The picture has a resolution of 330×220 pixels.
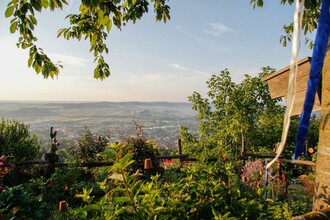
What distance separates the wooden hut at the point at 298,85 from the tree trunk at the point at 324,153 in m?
0.14

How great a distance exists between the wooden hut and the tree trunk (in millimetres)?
144

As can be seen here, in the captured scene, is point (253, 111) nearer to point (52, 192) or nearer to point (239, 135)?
point (239, 135)

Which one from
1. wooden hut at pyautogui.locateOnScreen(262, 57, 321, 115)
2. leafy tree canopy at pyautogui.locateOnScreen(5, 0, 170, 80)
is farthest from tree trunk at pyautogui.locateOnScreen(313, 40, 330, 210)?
leafy tree canopy at pyautogui.locateOnScreen(5, 0, 170, 80)

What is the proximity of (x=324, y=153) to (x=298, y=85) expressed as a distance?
0.48 m

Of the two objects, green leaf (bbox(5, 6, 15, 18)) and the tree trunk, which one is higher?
green leaf (bbox(5, 6, 15, 18))

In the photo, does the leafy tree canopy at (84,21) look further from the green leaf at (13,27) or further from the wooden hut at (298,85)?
the wooden hut at (298,85)

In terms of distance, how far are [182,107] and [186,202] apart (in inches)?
6844

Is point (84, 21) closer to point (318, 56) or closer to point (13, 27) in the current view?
point (13, 27)

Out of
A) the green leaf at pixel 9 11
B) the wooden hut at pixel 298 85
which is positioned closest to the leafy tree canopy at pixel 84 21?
the green leaf at pixel 9 11

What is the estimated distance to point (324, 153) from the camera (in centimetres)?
146

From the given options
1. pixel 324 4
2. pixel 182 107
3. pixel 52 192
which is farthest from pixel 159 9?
pixel 182 107

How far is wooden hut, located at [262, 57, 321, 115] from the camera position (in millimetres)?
1664

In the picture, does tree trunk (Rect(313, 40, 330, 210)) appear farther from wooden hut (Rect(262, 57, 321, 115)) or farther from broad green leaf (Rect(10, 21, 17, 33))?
broad green leaf (Rect(10, 21, 17, 33))

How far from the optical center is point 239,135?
14.7 meters
